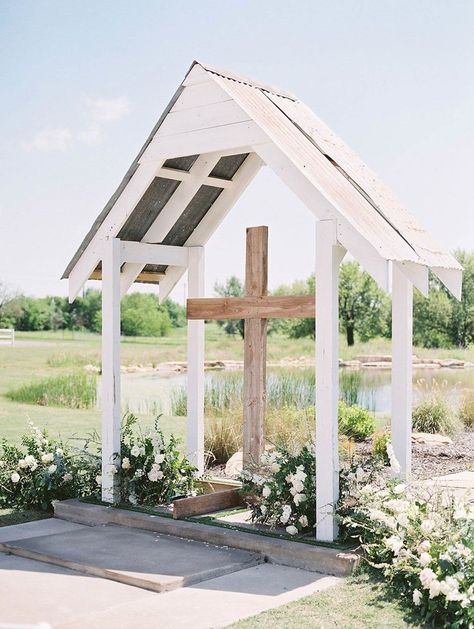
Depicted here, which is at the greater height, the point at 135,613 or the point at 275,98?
the point at 275,98

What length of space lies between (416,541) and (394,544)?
0.14m

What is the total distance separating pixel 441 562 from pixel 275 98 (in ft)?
12.2

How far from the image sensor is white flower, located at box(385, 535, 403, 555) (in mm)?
5137

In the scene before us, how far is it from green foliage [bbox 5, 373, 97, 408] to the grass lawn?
12.7 metres

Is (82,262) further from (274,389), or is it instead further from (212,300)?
(274,389)

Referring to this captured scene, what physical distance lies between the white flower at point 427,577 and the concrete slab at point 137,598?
0.70 metres

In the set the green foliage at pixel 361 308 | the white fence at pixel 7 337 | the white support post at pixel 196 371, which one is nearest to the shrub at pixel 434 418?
the white support post at pixel 196 371

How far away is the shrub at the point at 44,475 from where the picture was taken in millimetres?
7445

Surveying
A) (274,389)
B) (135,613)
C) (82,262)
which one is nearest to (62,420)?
(274,389)

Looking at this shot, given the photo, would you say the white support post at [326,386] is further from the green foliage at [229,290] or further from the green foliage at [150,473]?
the green foliage at [229,290]

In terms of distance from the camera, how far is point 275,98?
6.88m

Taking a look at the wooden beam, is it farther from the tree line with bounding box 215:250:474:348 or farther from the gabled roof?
the tree line with bounding box 215:250:474:348

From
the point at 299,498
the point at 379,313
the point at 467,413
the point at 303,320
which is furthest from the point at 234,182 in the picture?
the point at 379,313

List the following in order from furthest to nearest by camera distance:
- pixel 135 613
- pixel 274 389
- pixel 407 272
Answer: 1. pixel 274 389
2. pixel 407 272
3. pixel 135 613
